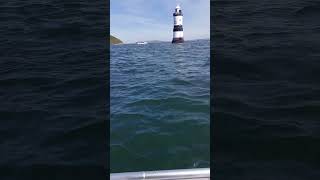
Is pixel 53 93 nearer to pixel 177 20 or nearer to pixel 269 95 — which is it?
pixel 269 95

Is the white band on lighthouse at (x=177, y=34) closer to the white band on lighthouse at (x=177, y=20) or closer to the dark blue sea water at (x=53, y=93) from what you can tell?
the white band on lighthouse at (x=177, y=20)

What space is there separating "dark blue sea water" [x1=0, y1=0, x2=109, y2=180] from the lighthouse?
123 feet

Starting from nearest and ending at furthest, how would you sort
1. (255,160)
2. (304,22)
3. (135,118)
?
1. (255,160)
2. (304,22)
3. (135,118)

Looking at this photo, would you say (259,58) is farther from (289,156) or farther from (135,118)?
(135,118)

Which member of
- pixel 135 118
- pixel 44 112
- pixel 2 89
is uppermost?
pixel 2 89

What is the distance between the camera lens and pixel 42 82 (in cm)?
305

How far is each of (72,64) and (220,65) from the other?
4.20ft

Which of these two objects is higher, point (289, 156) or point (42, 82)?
point (42, 82)

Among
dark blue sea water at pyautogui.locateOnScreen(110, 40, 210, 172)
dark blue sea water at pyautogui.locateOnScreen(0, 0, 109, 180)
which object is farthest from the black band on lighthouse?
dark blue sea water at pyautogui.locateOnScreen(0, 0, 109, 180)

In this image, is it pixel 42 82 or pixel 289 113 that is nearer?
pixel 289 113

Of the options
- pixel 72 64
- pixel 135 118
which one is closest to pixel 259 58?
pixel 72 64

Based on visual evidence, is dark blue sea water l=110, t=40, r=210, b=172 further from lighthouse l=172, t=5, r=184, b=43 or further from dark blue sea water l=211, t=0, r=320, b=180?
lighthouse l=172, t=5, r=184, b=43

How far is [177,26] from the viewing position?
41.7 metres

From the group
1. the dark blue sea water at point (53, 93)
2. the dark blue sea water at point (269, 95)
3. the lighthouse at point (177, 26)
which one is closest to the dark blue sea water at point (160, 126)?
the dark blue sea water at point (53, 93)
